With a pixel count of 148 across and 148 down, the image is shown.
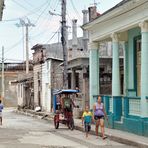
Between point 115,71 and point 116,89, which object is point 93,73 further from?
point 116,89

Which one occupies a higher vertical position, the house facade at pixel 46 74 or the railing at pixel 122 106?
the house facade at pixel 46 74

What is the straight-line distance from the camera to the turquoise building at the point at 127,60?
19844 mm

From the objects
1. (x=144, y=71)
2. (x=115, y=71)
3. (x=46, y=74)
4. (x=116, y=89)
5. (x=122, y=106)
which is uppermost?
(x=46, y=74)

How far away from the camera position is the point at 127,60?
25688 millimetres

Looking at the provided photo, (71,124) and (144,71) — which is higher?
(144,71)

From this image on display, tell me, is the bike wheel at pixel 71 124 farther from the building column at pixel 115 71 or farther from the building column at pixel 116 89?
the building column at pixel 115 71

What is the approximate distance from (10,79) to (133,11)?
5958 centimetres

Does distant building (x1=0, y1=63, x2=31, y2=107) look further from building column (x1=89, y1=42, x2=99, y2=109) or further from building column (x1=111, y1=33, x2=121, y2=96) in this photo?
building column (x1=111, y1=33, x2=121, y2=96)

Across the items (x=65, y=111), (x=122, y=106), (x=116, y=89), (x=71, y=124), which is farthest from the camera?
(x=65, y=111)

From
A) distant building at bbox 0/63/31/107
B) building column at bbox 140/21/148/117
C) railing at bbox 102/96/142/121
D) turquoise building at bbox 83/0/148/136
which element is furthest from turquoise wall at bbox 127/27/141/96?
distant building at bbox 0/63/31/107

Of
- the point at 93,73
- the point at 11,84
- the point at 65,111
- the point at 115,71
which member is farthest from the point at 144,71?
the point at 11,84

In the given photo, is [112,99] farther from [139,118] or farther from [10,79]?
[10,79]

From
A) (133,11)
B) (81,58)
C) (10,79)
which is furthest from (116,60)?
(10,79)

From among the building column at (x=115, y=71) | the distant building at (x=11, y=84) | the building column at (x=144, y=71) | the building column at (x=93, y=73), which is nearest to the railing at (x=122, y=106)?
the building column at (x=115, y=71)
